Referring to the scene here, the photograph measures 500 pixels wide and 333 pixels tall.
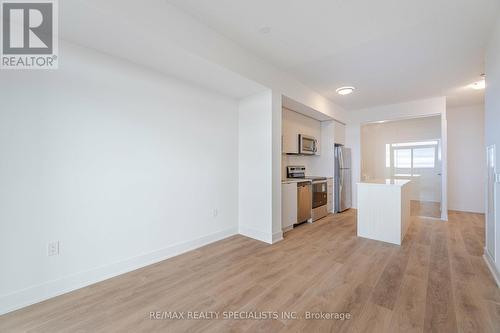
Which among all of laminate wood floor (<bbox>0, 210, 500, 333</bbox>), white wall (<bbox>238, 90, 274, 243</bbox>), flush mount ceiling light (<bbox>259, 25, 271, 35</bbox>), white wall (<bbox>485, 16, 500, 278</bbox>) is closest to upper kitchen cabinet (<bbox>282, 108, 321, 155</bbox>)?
white wall (<bbox>238, 90, 274, 243</bbox>)

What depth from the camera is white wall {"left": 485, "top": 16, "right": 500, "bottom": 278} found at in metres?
2.16

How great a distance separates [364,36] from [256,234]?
313cm

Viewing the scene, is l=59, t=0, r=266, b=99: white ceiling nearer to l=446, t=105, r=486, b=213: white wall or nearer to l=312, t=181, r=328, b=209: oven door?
l=312, t=181, r=328, b=209: oven door

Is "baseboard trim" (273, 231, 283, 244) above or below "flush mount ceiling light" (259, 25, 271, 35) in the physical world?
below

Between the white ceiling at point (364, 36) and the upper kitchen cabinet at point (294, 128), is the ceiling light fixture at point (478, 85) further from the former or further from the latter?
the upper kitchen cabinet at point (294, 128)

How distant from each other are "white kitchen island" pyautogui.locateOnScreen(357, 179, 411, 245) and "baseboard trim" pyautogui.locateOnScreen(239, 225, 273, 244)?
1583 millimetres

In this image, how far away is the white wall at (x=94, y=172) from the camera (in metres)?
1.82

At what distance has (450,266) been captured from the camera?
2494mm

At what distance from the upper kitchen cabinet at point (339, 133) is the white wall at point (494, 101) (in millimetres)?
2932

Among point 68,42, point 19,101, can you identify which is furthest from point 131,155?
point 68,42

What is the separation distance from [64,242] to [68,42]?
1.95m

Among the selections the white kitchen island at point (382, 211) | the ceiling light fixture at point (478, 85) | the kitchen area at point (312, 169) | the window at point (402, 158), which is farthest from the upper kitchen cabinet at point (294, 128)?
the window at point (402, 158)

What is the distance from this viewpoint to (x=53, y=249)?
1.98 m

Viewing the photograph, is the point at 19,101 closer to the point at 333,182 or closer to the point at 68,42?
the point at 68,42
